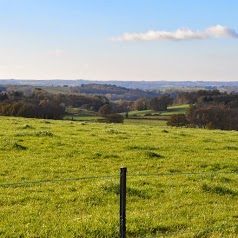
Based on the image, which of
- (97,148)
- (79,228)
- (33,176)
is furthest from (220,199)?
(97,148)

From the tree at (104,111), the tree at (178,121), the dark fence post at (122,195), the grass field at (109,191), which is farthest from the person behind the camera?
the tree at (104,111)

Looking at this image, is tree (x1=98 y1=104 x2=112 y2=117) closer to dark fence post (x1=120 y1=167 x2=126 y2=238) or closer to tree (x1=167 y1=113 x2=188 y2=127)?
tree (x1=167 y1=113 x2=188 y2=127)

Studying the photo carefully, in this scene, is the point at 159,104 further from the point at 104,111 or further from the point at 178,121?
the point at 178,121

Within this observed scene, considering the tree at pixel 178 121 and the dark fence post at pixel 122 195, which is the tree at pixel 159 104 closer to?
the tree at pixel 178 121

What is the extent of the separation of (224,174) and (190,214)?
6.39 metres

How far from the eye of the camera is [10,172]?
16.4 meters

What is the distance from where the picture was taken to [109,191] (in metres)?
13.6

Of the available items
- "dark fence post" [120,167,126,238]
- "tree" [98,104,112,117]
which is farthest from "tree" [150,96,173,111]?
"dark fence post" [120,167,126,238]

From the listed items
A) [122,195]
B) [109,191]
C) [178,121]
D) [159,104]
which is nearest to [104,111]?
[159,104]

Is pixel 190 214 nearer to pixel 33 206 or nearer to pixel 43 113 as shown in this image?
pixel 33 206

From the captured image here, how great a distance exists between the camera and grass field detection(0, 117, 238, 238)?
10344 mm

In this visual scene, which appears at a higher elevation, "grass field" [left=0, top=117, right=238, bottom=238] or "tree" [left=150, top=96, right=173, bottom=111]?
"grass field" [left=0, top=117, right=238, bottom=238]

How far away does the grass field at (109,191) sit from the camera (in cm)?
1034

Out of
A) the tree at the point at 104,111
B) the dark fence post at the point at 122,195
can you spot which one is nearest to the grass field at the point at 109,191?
the dark fence post at the point at 122,195
